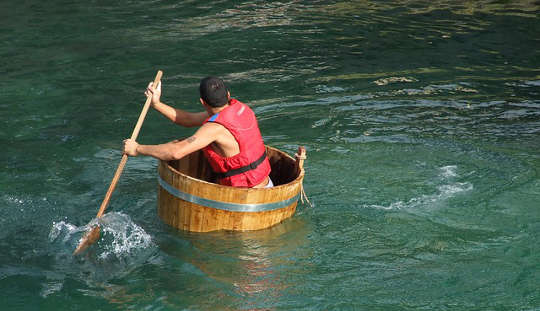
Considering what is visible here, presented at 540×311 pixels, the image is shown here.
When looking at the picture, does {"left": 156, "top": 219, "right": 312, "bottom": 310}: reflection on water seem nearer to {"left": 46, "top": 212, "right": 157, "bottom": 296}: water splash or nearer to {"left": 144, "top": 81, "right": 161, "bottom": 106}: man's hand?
{"left": 46, "top": 212, "right": 157, "bottom": 296}: water splash

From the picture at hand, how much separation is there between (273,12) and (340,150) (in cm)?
912

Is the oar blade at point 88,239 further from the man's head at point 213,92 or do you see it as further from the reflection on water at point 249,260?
the man's head at point 213,92

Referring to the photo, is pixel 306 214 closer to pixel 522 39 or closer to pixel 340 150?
pixel 340 150

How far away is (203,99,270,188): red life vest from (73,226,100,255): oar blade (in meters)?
1.30

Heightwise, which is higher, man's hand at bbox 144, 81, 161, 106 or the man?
man's hand at bbox 144, 81, 161, 106

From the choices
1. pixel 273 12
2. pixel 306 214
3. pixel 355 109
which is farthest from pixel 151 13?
pixel 306 214

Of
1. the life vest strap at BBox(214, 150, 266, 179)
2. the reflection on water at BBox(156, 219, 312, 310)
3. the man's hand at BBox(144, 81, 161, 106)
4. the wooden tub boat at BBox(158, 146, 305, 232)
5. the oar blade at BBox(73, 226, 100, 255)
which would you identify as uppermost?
the man's hand at BBox(144, 81, 161, 106)

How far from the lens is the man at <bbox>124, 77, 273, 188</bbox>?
21.7ft

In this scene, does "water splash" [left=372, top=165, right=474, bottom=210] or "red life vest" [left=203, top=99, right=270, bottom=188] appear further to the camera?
"water splash" [left=372, top=165, right=474, bottom=210]

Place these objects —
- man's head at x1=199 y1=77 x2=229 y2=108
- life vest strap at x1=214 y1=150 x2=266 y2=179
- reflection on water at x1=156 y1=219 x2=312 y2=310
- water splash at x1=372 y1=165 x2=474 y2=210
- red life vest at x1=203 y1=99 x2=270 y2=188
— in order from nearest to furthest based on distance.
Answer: reflection on water at x1=156 y1=219 x2=312 y2=310 → man's head at x1=199 y1=77 x2=229 y2=108 → red life vest at x1=203 y1=99 x2=270 y2=188 → life vest strap at x1=214 y1=150 x2=266 y2=179 → water splash at x1=372 y1=165 x2=474 y2=210

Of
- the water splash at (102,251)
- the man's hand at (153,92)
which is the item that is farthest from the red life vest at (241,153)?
the water splash at (102,251)

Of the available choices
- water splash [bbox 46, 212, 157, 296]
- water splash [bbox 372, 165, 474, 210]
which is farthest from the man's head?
water splash [bbox 372, 165, 474, 210]

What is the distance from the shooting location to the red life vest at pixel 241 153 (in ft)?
22.2

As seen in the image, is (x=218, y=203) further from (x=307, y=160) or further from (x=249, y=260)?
(x=307, y=160)
